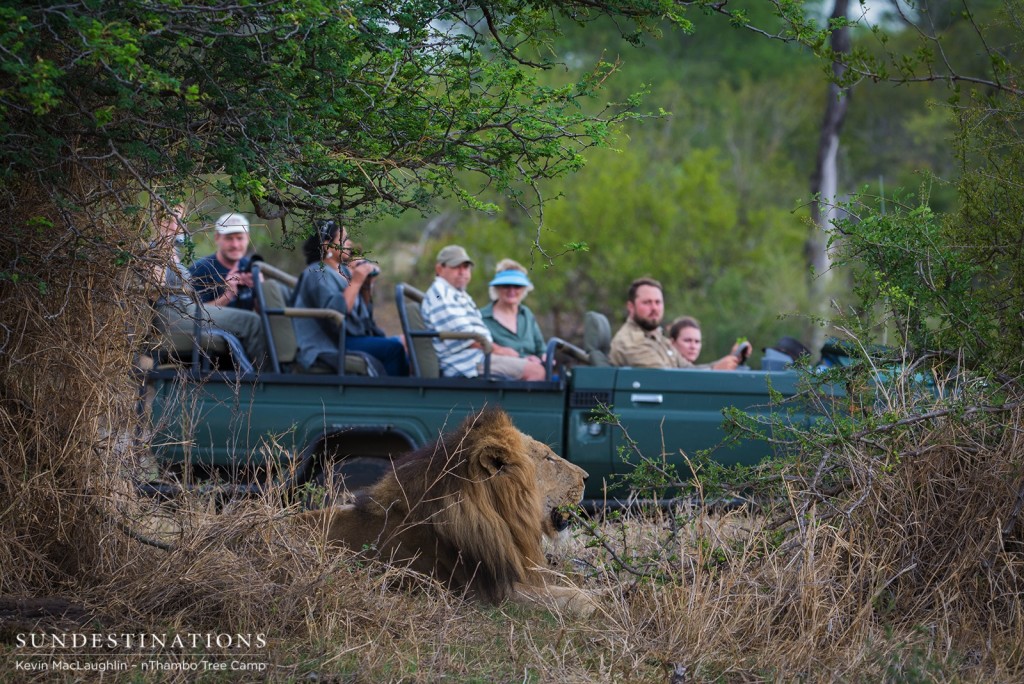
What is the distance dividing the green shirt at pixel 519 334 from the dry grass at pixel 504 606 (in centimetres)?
396

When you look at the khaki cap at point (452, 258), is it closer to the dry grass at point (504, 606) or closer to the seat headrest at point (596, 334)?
the seat headrest at point (596, 334)

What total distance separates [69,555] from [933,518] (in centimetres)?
375

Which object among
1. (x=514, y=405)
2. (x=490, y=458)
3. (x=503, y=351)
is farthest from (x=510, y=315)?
(x=490, y=458)

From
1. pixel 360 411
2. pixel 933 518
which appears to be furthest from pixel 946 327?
pixel 360 411

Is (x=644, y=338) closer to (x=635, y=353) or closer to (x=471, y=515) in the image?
(x=635, y=353)

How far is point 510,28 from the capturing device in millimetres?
4852

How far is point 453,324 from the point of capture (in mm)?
8617

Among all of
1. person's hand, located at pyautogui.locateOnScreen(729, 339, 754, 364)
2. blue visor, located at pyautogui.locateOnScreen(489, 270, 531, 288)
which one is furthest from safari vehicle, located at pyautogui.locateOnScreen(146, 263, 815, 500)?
person's hand, located at pyautogui.locateOnScreen(729, 339, 754, 364)

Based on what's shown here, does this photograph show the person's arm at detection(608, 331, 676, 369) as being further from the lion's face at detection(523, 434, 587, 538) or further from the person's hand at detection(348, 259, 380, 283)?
the lion's face at detection(523, 434, 587, 538)

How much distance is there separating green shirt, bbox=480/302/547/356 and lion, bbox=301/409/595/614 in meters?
3.61

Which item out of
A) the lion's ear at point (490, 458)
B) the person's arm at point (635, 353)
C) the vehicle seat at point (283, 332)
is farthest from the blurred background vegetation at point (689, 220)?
the lion's ear at point (490, 458)

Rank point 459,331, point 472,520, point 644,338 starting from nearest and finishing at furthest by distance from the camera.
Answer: point 472,520 < point 459,331 < point 644,338

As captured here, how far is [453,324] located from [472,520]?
341 cm

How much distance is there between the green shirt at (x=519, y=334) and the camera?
9227 mm
